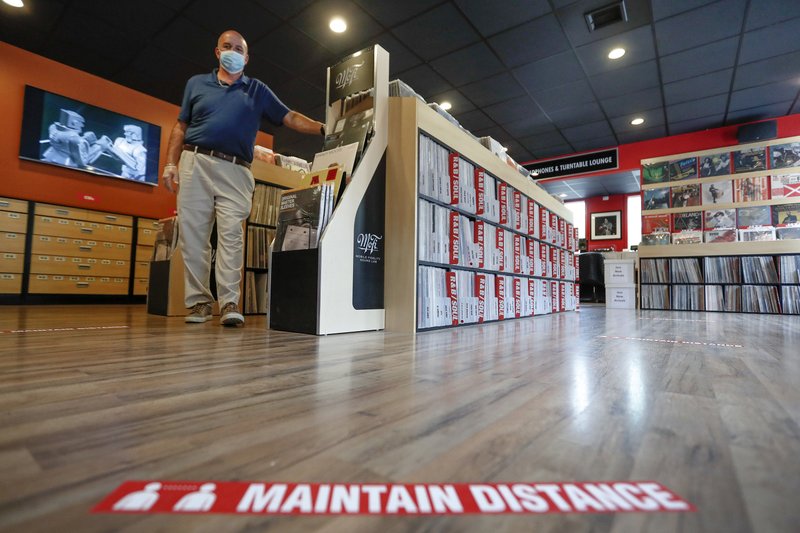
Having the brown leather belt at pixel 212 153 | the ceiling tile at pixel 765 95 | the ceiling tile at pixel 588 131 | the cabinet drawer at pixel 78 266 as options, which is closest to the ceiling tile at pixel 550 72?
the ceiling tile at pixel 588 131

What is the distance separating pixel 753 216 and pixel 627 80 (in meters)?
2.76

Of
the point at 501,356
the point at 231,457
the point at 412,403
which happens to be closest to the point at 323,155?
the point at 501,356

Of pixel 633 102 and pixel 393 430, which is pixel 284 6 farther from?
pixel 633 102

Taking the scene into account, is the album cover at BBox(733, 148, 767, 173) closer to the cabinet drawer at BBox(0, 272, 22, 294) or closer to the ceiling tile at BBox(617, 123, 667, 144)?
the ceiling tile at BBox(617, 123, 667, 144)

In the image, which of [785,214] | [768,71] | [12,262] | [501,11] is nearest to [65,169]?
[12,262]

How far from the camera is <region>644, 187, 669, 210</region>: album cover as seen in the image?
5.98 m

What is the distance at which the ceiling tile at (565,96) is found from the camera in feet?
16.0

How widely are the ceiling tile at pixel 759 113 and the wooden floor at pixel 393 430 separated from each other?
5990mm

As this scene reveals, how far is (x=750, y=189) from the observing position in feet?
17.9

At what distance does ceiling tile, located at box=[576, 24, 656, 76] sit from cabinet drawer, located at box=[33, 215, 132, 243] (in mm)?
5662

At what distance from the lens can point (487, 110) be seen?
552 cm

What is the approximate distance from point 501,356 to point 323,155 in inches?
59.8

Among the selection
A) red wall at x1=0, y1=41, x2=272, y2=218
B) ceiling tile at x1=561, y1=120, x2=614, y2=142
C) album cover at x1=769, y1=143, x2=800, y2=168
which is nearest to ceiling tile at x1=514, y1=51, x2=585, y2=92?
ceiling tile at x1=561, y1=120, x2=614, y2=142

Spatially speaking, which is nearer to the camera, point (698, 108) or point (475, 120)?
point (698, 108)
